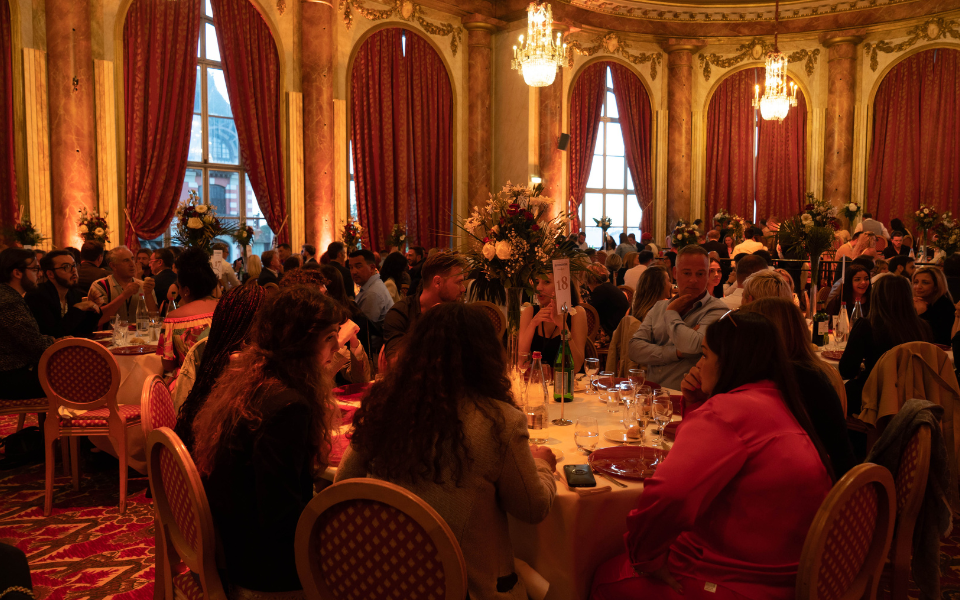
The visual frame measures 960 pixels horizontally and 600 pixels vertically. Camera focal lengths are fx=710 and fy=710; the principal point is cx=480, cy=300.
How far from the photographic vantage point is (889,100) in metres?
13.1

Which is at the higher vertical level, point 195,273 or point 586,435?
point 195,273

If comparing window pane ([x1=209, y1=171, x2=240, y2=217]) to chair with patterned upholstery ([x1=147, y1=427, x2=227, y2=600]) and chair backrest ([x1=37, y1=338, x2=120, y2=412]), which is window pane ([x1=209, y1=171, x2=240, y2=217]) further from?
chair with patterned upholstery ([x1=147, y1=427, x2=227, y2=600])

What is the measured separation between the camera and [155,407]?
2.56m

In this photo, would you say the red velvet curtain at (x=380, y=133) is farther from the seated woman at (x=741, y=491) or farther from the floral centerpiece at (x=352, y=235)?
the seated woman at (x=741, y=491)

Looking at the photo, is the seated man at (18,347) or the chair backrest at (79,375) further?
the seated man at (18,347)

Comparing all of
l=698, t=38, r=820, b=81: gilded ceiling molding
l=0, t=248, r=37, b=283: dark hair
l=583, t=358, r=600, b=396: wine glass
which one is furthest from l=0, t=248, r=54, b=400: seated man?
l=698, t=38, r=820, b=81: gilded ceiling molding

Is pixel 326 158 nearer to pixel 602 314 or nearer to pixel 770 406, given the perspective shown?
pixel 602 314

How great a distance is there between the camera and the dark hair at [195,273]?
412cm

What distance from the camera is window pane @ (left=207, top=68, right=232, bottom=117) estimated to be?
10047 mm

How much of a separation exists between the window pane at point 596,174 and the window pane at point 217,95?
23.6 ft

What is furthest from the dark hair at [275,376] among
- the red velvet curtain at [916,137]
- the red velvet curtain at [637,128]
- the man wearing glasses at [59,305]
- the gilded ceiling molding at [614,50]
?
the red velvet curtain at [916,137]

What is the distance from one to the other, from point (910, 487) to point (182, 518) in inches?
83.3

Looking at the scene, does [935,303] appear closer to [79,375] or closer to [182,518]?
[182,518]

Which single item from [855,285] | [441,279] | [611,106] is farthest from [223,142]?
[855,285]
